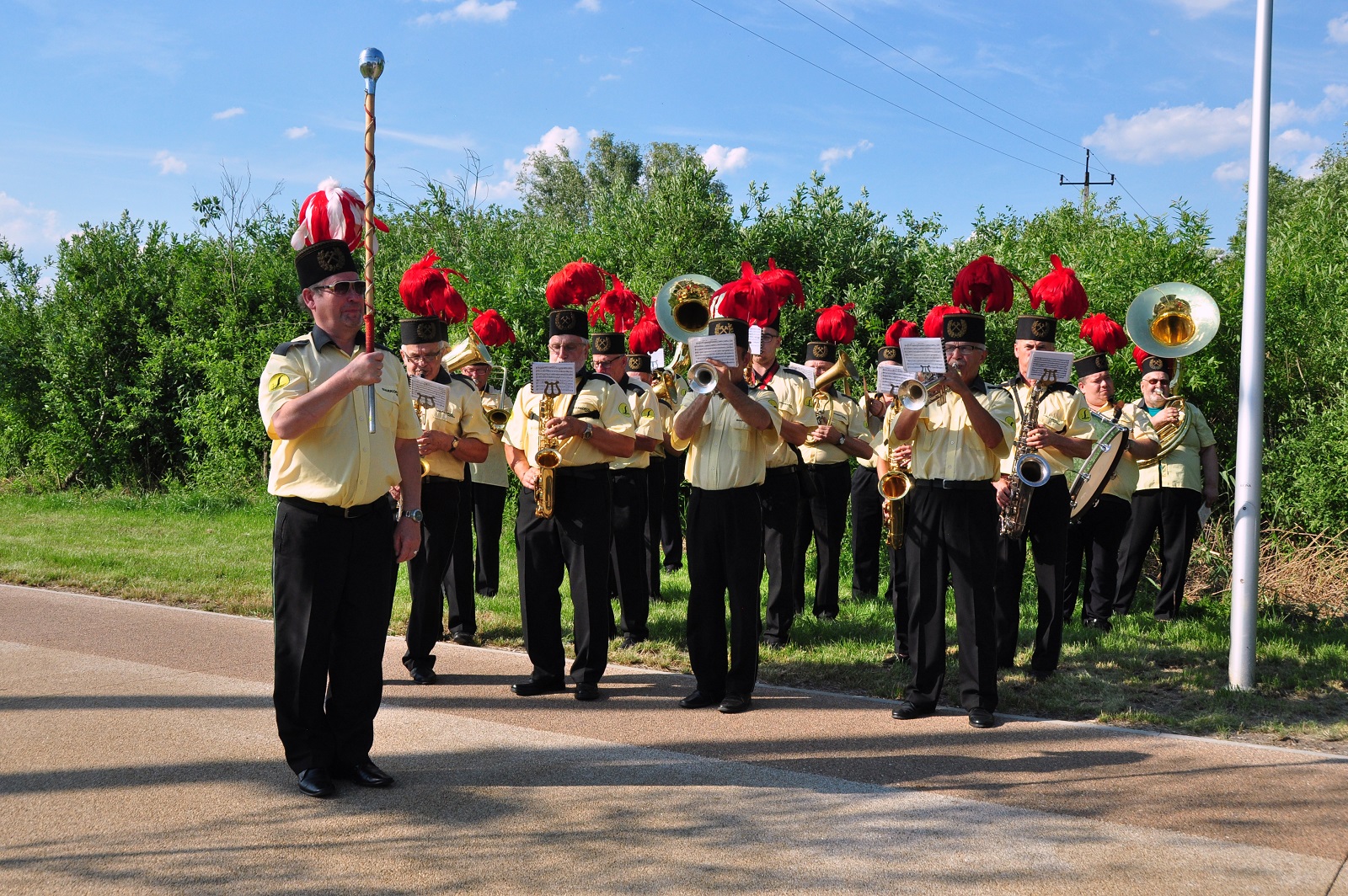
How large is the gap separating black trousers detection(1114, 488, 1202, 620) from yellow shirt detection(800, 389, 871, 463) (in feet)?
7.92

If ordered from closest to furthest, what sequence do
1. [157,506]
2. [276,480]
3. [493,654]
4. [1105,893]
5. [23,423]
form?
[1105,893] → [276,480] → [493,654] → [157,506] → [23,423]

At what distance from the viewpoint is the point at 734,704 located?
6445 millimetres

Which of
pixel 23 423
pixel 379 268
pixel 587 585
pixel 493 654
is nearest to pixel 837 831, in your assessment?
pixel 587 585

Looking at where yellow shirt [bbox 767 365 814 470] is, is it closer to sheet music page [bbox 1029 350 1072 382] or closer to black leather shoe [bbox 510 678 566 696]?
sheet music page [bbox 1029 350 1072 382]

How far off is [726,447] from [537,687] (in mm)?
1899

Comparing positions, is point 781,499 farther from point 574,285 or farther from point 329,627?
point 329,627

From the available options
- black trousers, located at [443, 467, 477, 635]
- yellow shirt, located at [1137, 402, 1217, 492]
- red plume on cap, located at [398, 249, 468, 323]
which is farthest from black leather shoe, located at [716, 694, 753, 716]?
yellow shirt, located at [1137, 402, 1217, 492]

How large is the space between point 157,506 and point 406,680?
37.9 feet

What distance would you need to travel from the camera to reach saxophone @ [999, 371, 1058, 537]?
6859mm

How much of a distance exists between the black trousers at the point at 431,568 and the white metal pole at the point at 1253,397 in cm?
504

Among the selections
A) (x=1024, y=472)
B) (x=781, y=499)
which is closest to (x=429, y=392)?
(x=781, y=499)

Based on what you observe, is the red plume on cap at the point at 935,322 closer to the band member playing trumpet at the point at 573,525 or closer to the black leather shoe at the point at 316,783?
the band member playing trumpet at the point at 573,525

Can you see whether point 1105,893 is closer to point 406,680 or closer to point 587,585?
point 587,585

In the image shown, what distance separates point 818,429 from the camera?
9398mm
